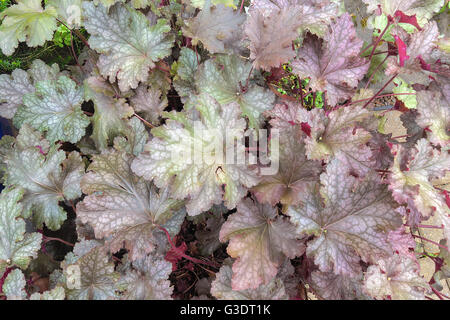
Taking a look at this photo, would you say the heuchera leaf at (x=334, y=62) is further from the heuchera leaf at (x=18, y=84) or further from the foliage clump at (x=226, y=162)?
the heuchera leaf at (x=18, y=84)

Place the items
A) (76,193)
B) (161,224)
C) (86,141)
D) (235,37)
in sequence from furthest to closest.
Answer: (86,141) → (235,37) → (76,193) → (161,224)

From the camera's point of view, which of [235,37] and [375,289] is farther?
[235,37]

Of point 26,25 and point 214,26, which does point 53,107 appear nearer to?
point 26,25

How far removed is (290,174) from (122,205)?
660 millimetres

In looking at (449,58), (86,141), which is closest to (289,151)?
(449,58)

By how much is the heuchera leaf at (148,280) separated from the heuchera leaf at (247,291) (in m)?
0.18

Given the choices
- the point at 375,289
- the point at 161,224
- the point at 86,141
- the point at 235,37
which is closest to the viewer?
the point at 375,289

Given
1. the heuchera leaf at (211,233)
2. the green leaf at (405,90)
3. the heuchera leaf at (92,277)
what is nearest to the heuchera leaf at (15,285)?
Result: the heuchera leaf at (92,277)

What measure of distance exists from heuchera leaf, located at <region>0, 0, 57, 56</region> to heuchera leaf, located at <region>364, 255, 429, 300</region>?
1704mm

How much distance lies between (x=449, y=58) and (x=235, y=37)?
0.90 meters

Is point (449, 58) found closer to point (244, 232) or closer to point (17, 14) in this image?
point (244, 232)

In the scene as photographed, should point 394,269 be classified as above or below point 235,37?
below
